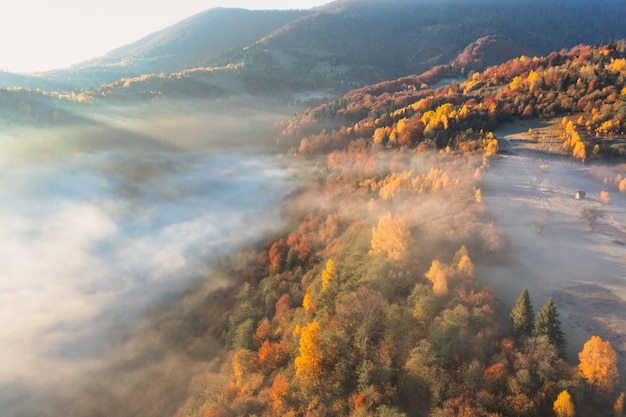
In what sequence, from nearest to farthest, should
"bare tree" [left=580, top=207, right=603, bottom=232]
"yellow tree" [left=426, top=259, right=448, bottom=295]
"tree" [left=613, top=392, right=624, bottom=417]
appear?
"tree" [left=613, top=392, right=624, bottom=417]
"yellow tree" [left=426, top=259, right=448, bottom=295]
"bare tree" [left=580, top=207, right=603, bottom=232]

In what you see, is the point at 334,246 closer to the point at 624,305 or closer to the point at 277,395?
the point at 277,395

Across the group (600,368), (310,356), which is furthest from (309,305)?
(600,368)

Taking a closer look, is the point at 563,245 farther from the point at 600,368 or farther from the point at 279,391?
the point at 279,391

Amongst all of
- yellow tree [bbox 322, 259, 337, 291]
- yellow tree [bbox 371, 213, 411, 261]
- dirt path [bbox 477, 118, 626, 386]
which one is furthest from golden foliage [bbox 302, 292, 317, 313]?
dirt path [bbox 477, 118, 626, 386]

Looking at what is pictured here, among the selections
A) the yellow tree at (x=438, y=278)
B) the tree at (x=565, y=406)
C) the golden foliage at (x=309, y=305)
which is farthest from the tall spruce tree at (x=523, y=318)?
the golden foliage at (x=309, y=305)

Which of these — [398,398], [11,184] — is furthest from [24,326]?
[398,398]

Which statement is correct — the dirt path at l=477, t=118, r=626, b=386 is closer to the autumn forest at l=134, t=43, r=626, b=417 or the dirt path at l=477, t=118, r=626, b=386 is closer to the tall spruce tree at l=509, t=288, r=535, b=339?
the autumn forest at l=134, t=43, r=626, b=417

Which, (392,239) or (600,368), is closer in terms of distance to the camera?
(600,368)
